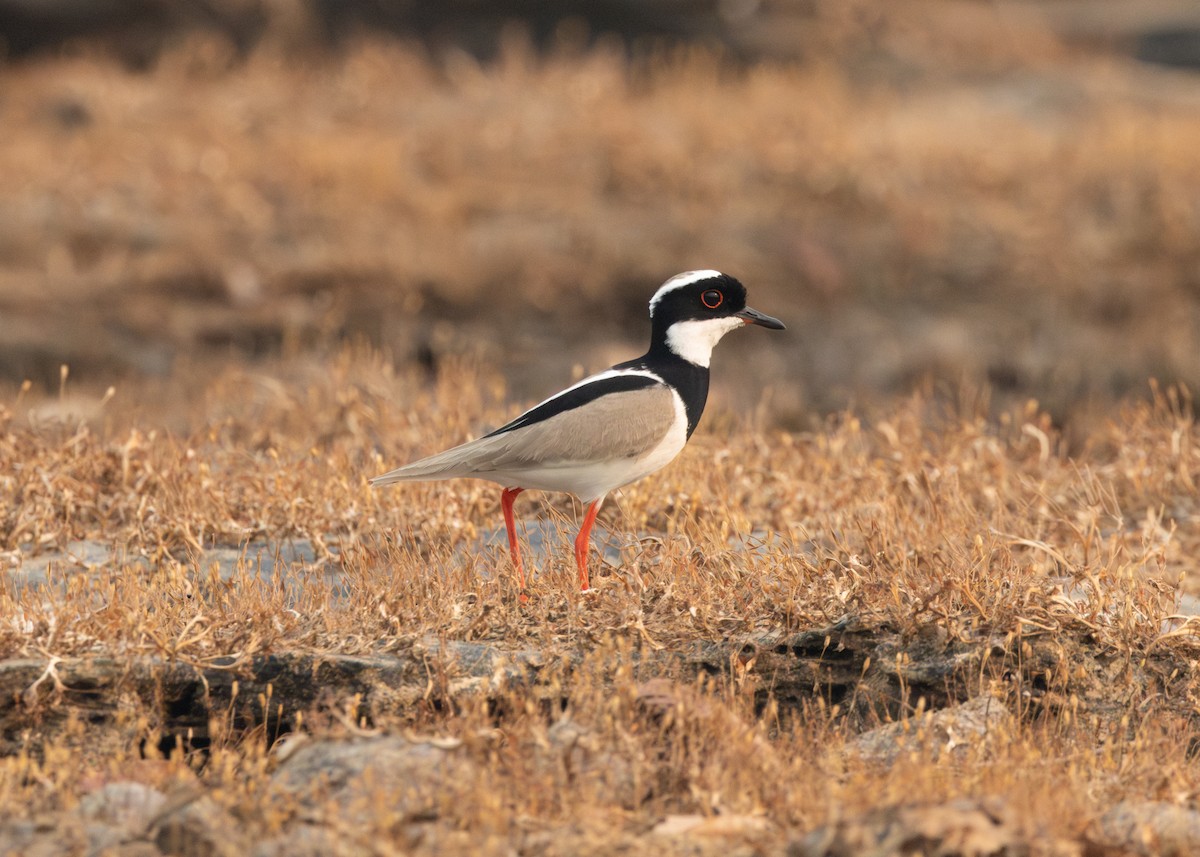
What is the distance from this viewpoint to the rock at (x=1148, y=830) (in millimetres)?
5012

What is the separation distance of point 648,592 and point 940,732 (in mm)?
1485

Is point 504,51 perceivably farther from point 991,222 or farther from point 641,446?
point 641,446

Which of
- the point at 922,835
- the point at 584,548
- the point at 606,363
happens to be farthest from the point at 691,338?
the point at 606,363

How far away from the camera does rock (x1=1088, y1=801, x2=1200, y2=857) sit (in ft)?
16.4

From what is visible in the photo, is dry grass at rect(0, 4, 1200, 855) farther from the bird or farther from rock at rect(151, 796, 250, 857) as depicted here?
the bird

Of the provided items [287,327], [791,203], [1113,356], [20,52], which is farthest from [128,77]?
[1113,356]

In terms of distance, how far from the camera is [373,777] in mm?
5184

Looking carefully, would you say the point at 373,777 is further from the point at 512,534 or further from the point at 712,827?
the point at 512,534

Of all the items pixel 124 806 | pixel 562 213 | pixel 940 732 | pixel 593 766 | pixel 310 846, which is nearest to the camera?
pixel 310 846

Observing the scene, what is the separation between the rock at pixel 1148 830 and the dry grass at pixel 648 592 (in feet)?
0.42

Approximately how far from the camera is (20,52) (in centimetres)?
2444

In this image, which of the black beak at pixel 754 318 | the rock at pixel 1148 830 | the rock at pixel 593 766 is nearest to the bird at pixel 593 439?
the black beak at pixel 754 318

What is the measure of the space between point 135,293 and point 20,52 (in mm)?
6870

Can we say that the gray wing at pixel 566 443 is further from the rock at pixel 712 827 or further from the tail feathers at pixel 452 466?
the rock at pixel 712 827
